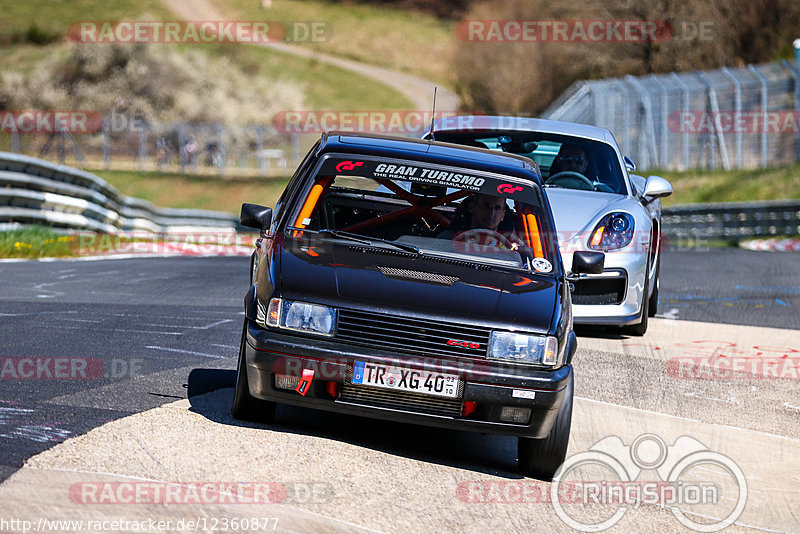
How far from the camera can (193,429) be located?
5297mm

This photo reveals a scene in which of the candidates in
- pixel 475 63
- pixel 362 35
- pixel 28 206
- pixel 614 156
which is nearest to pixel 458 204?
pixel 614 156

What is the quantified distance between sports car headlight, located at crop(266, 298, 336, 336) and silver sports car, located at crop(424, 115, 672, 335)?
335cm

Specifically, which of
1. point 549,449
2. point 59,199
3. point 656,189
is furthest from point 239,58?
point 549,449

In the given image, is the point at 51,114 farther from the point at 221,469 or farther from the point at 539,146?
the point at 221,469

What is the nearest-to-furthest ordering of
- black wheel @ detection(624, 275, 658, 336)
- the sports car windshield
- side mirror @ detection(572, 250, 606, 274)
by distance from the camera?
the sports car windshield
side mirror @ detection(572, 250, 606, 274)
black wheel @ detection(624, 275, 658, 336)

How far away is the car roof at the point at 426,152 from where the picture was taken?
632 centimetres

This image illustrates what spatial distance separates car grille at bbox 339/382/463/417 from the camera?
5117mm

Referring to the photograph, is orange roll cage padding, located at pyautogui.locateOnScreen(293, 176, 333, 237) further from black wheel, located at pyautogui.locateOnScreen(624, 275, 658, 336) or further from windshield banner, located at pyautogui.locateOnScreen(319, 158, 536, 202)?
black wheel, located at pyautogui.locateOnScreen(624, 275, 658, 336)

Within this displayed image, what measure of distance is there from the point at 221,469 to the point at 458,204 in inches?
97.4

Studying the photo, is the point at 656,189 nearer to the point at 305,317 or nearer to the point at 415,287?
the point at 415,287

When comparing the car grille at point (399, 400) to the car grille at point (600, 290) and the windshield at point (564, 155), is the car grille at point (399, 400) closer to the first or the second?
the car grille at point (600, 290)

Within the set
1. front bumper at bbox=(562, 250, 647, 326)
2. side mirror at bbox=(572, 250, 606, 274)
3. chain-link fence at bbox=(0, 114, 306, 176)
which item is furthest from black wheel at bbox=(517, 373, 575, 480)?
chain-link fence at bbox=(0, 114, 306, 176)

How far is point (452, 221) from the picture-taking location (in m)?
6.40

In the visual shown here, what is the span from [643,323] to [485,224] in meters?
3.18
